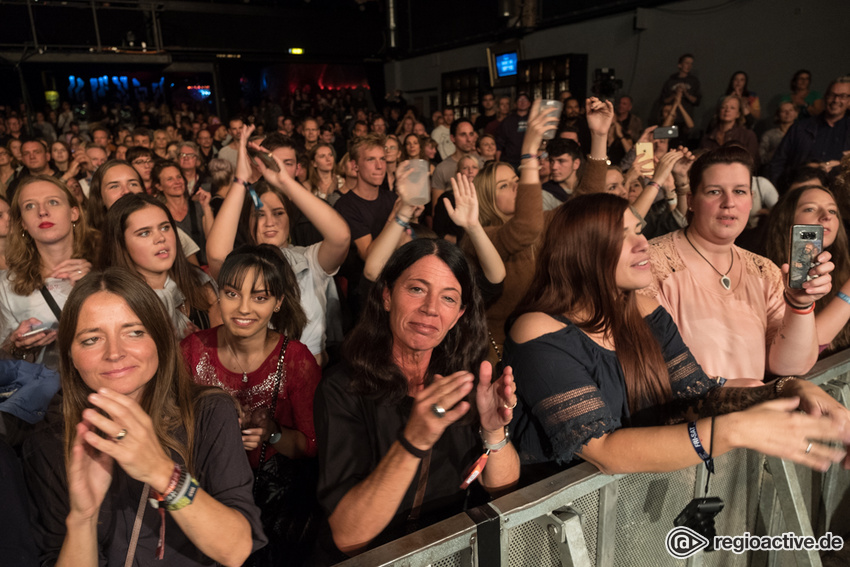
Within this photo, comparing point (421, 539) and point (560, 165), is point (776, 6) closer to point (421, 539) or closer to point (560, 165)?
point (560, 165)

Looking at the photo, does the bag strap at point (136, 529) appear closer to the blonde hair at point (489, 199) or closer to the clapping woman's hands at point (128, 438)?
the clapping woman's hands at point (128, 438)

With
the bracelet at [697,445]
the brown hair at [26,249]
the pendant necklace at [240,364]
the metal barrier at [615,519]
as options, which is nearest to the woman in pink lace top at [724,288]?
the metal barrier at [615,519]

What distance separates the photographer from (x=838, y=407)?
1.46 metres

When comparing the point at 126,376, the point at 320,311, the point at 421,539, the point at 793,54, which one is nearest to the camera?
the point at 421,539

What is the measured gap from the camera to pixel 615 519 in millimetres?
1413

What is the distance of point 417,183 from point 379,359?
118 cm

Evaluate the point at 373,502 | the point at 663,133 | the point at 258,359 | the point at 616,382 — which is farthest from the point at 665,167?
the point at 373,502

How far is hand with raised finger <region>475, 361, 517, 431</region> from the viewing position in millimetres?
1266

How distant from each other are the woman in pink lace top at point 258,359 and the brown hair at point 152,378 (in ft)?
1.54

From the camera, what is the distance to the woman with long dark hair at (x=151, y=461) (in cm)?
115

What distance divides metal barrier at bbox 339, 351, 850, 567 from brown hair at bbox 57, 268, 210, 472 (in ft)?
1.85

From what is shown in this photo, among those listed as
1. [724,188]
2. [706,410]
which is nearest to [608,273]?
[706,410]

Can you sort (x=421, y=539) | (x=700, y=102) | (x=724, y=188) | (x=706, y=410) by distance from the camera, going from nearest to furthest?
(x=421, y=539), (x=706, y=410), (x=724, y=188), (x=700, y=102)

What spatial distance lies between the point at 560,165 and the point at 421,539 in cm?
313
